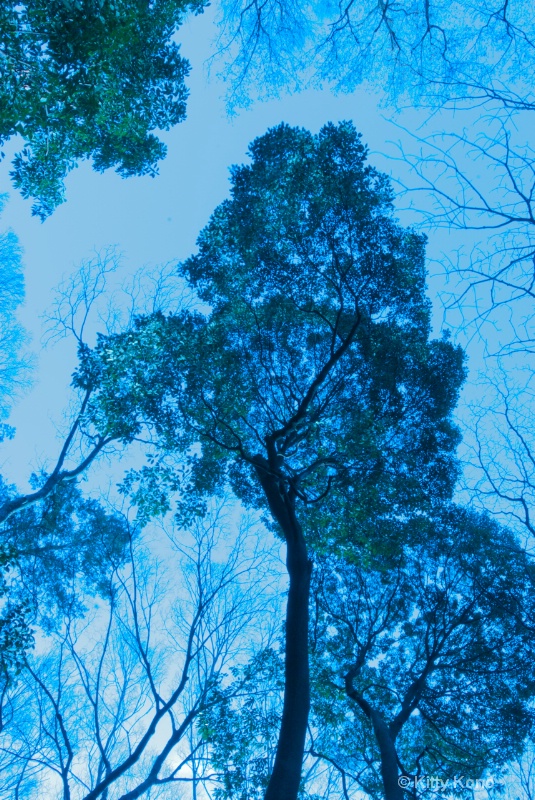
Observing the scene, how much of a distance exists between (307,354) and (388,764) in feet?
24.1

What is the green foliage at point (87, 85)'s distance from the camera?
19.2ft

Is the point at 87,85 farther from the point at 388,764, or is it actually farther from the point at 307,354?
the point at 388,764

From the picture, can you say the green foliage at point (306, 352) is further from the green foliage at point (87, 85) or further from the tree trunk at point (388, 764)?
the tree trunk at point (388, 764)

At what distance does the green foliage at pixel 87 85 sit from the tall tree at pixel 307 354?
2.01m

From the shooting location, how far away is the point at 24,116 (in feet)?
20.5

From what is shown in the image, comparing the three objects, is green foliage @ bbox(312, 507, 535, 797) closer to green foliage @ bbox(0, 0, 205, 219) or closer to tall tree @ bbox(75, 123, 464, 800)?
tall tree @ bbox(75, 123, 464, 800)

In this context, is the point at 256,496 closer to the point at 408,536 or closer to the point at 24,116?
the point at 408,536

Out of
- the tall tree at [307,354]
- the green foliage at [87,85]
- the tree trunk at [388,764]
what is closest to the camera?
the green foliage at [87,85]

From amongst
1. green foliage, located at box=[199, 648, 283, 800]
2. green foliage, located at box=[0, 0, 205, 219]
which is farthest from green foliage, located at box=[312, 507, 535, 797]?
green foliage, located at box=[0, 0, 205, 219]

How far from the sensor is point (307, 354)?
10.7 m

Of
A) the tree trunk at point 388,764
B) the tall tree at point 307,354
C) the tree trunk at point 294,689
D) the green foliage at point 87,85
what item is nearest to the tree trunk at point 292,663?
the tree trunk at point 294,689

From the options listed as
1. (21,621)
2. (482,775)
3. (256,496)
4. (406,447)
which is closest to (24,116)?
(21,621)

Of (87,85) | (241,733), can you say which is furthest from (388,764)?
(87,85)

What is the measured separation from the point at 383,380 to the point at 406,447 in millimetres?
1516
